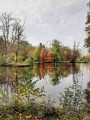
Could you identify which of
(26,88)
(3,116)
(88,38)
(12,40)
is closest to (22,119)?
(3,116)

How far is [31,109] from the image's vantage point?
391cm

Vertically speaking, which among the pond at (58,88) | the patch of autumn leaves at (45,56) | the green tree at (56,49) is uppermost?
the green tree at (56,49)

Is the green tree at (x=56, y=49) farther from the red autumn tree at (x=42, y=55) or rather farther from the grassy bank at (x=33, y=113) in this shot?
the grassy bank at (x=33, y=113)

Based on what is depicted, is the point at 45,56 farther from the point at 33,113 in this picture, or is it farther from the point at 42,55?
the point at 33,113

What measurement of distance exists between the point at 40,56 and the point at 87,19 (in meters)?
38.0

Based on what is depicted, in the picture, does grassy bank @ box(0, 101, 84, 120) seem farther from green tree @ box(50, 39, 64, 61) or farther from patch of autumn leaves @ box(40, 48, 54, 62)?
green tree @ box(50, 39, 64, 61)

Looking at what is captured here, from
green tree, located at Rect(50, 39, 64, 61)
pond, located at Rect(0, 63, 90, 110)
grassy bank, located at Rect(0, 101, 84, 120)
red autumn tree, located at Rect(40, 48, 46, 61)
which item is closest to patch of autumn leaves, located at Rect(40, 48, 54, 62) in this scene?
red autumn tree, located at Rect(40, 48, 46, 61)

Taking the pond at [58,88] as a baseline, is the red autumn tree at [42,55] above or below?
above

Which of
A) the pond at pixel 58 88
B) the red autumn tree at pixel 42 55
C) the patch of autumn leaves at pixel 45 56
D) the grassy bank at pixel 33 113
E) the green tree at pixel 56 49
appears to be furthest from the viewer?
the green tree at pixel 56 49

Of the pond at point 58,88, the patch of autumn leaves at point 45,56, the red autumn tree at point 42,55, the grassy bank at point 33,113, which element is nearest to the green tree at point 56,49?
the patch of autumn leaves at point 45,56

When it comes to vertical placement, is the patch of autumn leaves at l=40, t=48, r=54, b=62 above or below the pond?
above

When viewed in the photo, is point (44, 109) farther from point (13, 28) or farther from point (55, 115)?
point (13, 28)

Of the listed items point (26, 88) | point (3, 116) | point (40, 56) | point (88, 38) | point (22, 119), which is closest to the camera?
point (22, 119)

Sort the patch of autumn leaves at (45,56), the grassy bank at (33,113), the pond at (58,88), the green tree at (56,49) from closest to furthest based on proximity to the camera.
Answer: the grassy bank at (33,113)
the pond at (58,88)
the patch of autumn leaves at (45,56)
the green tree at (56,49)
